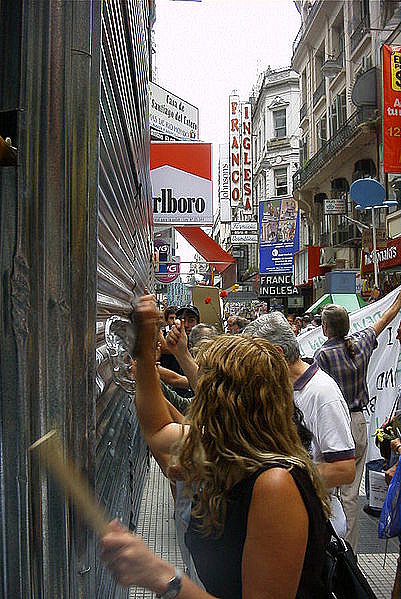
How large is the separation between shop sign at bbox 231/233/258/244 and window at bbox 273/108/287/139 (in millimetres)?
15423

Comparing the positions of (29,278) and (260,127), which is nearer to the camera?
(29,278)

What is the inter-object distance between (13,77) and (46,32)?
12 cm

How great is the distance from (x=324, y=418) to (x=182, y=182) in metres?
6.60

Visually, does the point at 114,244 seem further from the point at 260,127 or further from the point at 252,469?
the point at 260,127

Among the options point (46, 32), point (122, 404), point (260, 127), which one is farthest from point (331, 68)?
point (46, 32)

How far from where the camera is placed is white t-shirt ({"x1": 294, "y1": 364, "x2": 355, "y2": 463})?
10.8 feet

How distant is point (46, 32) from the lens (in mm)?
1265

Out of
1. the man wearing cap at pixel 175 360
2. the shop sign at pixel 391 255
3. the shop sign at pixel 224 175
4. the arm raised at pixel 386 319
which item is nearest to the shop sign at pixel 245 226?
the shop sign at pixel 224 175

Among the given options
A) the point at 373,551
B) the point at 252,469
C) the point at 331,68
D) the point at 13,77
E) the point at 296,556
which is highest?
the point at 331,68

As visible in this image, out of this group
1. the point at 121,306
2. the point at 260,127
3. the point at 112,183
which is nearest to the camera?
the point at 112,183

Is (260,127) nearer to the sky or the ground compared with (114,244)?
nearer to the sky

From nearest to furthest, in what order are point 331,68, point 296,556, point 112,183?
1. point 296,556
2. point 112,183
3. point 331,68

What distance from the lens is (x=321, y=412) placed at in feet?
11.0

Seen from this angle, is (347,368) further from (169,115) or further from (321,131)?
(321,131)
